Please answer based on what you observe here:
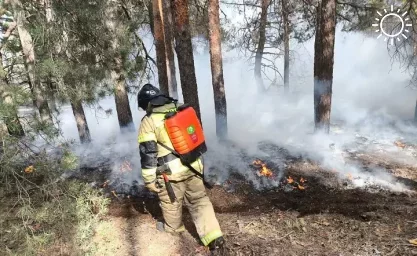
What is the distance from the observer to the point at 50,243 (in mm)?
4418

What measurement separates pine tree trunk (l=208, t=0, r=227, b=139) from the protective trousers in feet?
20.8

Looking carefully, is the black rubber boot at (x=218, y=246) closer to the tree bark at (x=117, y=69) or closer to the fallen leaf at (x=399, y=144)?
the tree bark at (x=117, y=69)

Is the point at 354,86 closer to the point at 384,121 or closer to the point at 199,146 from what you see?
the point at 384,121

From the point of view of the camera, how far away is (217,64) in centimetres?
1030

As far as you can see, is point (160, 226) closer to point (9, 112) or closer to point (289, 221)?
point (289, 221)

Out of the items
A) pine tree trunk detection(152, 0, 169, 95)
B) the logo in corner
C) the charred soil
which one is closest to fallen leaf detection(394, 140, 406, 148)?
the charred soil

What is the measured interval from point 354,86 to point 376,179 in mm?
14789

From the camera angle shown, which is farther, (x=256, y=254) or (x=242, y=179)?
(x=242, y=179)

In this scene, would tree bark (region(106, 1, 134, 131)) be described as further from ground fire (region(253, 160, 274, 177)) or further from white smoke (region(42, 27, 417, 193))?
ground fire (region(253, 160, 274, 177))

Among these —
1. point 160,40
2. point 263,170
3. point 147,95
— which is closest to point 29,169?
point 147,95

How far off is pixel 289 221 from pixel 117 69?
16.4 feet

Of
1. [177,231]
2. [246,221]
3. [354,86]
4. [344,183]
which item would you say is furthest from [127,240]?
[354,86]

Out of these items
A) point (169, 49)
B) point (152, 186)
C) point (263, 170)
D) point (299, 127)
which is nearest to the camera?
point (152, 186)

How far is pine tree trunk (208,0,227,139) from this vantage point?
994cm
